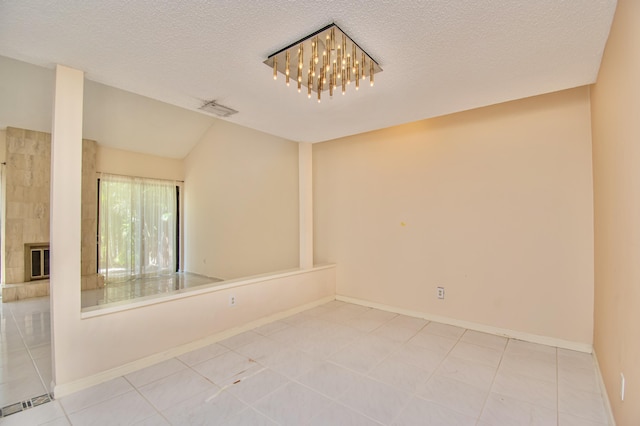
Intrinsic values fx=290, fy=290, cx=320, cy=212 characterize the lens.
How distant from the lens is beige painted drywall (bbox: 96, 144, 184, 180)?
5.71m

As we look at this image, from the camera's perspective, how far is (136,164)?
6152mm

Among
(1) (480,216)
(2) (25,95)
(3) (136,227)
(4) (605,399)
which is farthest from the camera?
(3) (136,227)

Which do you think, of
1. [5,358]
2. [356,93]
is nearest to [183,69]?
[356,93]

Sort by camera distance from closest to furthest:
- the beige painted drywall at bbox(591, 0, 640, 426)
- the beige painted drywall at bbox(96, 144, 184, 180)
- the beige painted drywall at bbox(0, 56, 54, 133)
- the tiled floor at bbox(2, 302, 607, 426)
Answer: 1. the beige painted drywall at bbox(591, 0, 640, 426)
2. the tiled floor at bbox(2, 302, 607, 426)
3. the beige painted drywall at bbox(0, 56, 54, 133)
4. the beige painted drywall at bbox(96, 144, 184, 180)

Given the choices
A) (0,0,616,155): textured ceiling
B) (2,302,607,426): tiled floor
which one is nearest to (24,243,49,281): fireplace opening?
(2,302,607,426): tiled floor

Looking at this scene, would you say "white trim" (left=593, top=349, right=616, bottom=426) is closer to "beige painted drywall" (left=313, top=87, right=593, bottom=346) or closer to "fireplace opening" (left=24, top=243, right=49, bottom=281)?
"beige painted drywall" (left=313, top=87, right=593, bottom=346)

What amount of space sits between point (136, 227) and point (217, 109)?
4585 mm

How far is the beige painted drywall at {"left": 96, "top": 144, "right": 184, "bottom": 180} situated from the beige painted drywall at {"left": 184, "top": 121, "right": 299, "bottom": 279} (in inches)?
11.7

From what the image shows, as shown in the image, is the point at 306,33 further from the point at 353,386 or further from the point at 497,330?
the point at 497,330

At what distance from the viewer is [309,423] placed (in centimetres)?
171

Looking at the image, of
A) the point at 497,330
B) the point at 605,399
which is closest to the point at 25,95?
the point at 497,330

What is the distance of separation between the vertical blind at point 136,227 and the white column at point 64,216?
14.4 ft

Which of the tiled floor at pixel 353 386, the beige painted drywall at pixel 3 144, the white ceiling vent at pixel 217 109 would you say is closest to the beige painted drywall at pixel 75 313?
the tiled floor at pixel 353 386

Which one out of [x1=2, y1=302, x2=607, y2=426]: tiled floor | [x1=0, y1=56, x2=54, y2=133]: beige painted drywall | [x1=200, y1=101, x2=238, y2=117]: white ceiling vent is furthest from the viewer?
[x1=0, y1=56, x2=54, y2=133]: beige painted drywall
